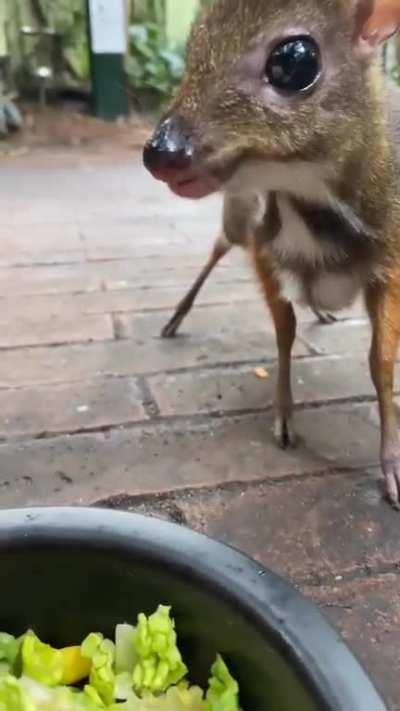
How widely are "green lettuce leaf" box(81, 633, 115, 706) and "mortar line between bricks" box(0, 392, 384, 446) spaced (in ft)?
2.52

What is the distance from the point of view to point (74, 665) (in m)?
0.95

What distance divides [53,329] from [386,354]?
0.98 metres

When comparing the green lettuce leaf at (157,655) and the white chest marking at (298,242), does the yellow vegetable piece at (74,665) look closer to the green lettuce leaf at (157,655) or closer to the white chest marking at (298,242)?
the green lettuce leaf at (157,655)

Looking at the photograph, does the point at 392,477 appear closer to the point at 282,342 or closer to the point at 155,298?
the point at 282,342

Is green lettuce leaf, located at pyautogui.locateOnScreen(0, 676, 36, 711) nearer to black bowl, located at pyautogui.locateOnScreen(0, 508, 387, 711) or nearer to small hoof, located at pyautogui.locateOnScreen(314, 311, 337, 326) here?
black bowl, located at pyautogui.locateOnScreen(0, 508, 387, 711)

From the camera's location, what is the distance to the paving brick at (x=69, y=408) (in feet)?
5.63

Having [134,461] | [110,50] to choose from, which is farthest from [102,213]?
[110,50]

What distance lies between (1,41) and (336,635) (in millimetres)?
7833

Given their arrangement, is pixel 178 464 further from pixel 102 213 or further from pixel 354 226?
pixel 102 213

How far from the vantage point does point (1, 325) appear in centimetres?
228

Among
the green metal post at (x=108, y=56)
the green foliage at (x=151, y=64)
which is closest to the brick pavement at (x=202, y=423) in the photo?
the green metal post at (x=108, y=56)

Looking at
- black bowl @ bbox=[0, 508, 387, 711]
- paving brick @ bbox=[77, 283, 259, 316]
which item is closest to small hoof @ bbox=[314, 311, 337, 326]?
paving brick @ bbox=[77, 283, 259, 316]

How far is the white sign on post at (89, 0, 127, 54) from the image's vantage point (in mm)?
7312

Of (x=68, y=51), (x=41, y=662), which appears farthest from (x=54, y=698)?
(x=68, y=51)
